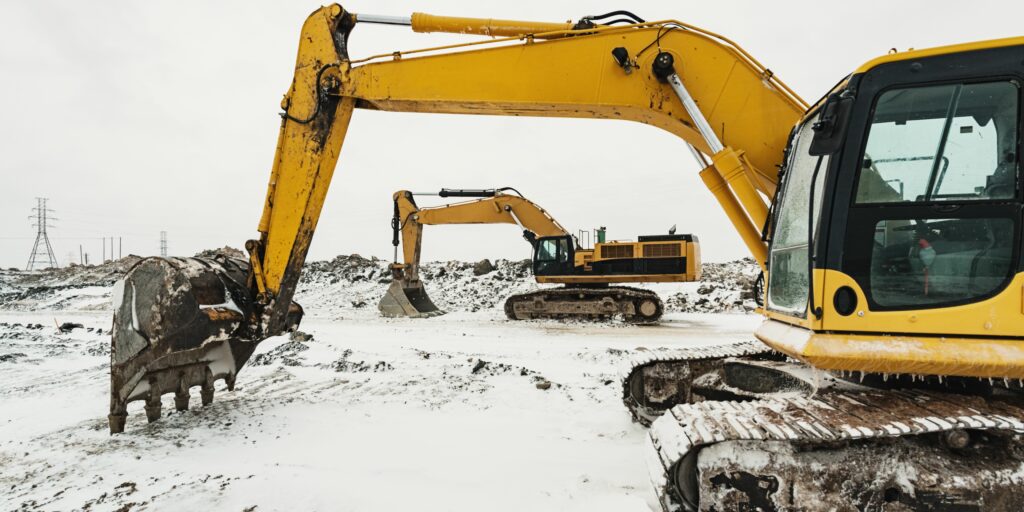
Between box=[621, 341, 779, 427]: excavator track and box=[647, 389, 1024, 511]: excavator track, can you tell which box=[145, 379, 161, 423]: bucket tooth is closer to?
box=[621, 341, 779, 427]: excavator track

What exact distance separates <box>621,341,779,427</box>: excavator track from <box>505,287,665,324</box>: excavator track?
8.87 metres

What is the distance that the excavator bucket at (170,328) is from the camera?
14.0 ft

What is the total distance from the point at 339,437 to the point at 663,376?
104 inches

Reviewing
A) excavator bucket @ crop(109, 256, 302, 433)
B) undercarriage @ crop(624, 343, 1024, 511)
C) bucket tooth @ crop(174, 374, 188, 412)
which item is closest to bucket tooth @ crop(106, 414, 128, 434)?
excavator bucket @ crop(109, 256, 302, 433)

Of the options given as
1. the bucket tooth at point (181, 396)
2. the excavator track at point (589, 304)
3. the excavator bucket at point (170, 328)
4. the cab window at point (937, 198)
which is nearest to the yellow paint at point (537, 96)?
the excavator bucket at point (170, 328)

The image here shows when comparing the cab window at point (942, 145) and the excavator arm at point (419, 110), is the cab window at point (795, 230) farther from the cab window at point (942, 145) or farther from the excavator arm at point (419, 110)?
the excavator arm at point (419, 110)

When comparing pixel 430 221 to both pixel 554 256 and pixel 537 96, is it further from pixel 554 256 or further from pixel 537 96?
pixel 537 96

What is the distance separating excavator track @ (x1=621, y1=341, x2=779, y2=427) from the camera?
442 centimetres

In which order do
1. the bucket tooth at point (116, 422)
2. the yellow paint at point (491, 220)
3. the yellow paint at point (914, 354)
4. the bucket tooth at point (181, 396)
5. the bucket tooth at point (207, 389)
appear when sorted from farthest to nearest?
1. the yellow paint at point (491, 220)
2. the bucket tooth at point (207, 389)
3. the bucket tooth at point (181, 396)
4. the bucket tooth at point (116, 422)
5. the yellow paint at point (914, 354)

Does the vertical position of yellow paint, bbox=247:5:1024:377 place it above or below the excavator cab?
above

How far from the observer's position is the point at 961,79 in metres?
2.67

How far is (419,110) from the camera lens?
530cm

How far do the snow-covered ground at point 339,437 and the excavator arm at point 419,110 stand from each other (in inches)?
23.6

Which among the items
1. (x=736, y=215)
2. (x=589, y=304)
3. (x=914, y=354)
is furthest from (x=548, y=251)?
(x=914, y=354)
